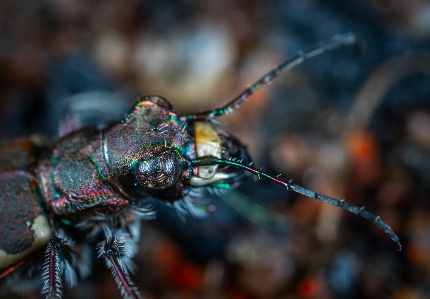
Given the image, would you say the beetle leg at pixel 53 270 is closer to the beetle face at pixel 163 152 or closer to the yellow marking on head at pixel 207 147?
the beetle face at pixel 163 152

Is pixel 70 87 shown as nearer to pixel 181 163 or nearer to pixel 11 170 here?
pixel 11 170

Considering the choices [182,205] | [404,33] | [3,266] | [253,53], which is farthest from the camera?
[253,53]

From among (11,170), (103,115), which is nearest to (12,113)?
(103,115)

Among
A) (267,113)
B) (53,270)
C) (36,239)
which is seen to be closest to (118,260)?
(53,270)

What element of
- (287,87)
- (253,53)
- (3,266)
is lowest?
(3,266)

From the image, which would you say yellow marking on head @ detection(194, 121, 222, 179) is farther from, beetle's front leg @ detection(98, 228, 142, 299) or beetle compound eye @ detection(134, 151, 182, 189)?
beetle's front leg @ detection(98, 228, 142, 299)

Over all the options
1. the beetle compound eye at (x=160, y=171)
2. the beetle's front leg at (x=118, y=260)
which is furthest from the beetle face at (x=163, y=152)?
the beetle's front leg at (x=118, y=260)

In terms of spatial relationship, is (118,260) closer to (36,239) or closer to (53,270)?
(53,270)
